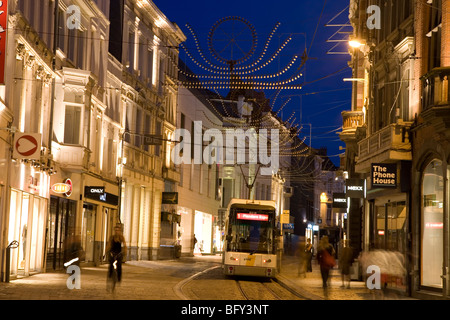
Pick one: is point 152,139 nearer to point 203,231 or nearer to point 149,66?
point 149,66

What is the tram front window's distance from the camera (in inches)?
1312

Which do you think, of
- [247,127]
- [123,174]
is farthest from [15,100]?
[247,127]

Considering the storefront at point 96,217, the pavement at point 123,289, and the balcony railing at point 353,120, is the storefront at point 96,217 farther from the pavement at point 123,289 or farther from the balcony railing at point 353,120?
the balcony railing at point 353,120

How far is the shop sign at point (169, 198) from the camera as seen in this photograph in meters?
52.1

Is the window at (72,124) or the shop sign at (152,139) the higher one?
the shop sign at (152,139)

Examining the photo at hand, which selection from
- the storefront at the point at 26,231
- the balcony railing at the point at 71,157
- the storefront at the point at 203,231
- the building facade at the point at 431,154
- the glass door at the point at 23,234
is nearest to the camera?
the building facade at the point at 431,154

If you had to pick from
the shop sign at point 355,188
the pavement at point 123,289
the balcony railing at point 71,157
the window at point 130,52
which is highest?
the window at point 130,52

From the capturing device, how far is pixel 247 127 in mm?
78000

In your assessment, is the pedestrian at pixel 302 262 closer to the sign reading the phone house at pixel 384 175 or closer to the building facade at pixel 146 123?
the sign reading the phone house at pixel 384 175

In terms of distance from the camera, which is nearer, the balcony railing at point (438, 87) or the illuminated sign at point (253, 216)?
the balcony railing at point (438, 87)

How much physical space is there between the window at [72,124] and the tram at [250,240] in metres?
7.11

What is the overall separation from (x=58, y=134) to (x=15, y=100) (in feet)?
22.7

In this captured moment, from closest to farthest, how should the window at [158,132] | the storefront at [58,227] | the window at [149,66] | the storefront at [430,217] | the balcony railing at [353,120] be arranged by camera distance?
the storefront at [430,217] < the storefront at [58,227] < the balcony railing at [353,120] < the window at [149,66] < the window at [158,132]

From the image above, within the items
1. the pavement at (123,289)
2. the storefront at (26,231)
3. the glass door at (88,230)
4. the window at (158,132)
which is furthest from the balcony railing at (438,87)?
the window at (158,132)
